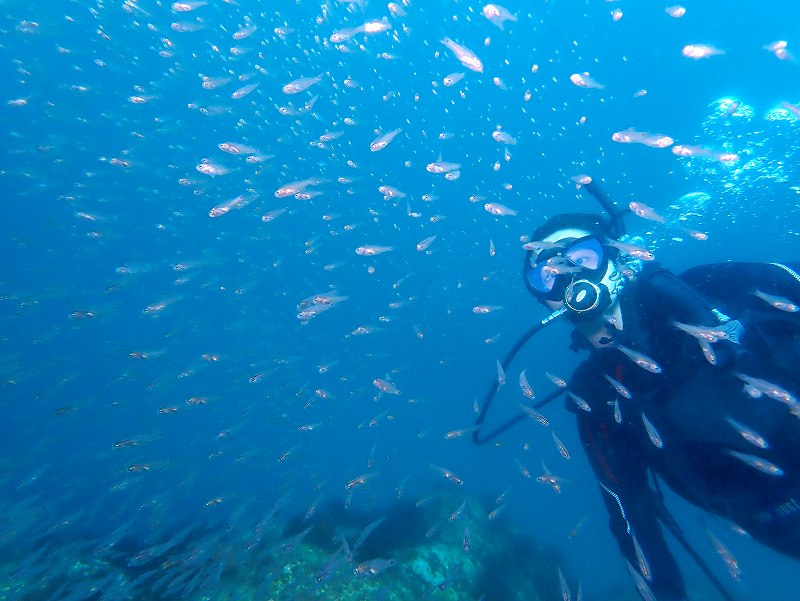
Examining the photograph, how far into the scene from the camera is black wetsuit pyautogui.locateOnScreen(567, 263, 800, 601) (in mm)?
3322

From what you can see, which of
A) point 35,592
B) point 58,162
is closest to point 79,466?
point 58,162

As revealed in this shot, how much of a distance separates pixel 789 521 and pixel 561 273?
8.25ft

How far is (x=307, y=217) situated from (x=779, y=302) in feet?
111

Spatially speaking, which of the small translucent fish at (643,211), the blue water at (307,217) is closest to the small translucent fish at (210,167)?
the blue water at (307,217)

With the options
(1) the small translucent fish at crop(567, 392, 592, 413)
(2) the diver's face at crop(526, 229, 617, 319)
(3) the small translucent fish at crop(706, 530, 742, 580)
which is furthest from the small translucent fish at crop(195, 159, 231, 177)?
(3) the small translucent fish at crop(706, 530, 742, 580)

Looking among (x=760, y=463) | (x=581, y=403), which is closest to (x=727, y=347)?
(x=760, y=463)

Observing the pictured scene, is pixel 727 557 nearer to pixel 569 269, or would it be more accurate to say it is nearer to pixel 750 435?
pixel 750 435

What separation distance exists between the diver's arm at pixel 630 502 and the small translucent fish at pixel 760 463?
3.31 ft

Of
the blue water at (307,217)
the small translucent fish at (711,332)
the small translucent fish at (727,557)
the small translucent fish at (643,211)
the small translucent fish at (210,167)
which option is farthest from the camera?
the blue water at (307,217)

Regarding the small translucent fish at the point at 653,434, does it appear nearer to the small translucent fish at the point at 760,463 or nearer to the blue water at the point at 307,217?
the small translucent fish at the point at 760,463

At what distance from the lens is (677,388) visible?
12.4 feet

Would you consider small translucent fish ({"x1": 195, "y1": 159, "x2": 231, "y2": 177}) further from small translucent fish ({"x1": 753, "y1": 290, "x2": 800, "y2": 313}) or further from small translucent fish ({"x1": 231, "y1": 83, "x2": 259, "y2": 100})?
small translucent fish ({"x1": 753, "y1": 290, "x2": 800, "y2": 313})

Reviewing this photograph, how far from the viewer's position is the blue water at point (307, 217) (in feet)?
51.4

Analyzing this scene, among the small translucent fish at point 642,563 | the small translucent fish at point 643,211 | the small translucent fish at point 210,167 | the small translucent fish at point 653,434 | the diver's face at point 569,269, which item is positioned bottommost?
the small translucent fish at point 642,563
